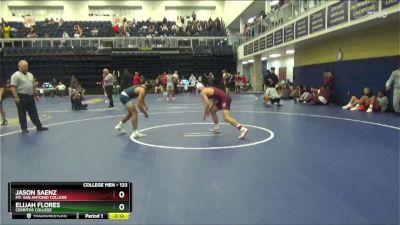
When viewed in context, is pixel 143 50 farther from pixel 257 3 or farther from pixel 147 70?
pixel 257 3

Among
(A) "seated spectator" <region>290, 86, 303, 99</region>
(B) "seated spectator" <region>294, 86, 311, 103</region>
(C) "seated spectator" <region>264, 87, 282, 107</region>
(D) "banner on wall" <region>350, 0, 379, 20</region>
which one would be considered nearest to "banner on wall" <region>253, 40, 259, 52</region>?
(A) "seated spectator" <region>290, 86, 303, 99</region>

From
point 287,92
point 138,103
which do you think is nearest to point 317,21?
point 287,92

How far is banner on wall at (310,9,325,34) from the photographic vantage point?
13641mm

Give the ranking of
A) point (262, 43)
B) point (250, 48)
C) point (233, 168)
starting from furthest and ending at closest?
point (250, 48), point (262, 43), point (233, 168)

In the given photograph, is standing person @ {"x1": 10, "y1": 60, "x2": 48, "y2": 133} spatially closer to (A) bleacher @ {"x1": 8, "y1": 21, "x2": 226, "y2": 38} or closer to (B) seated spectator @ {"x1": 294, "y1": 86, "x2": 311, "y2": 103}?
(B) seated spectator @ {"x1": 294, "y1": 86, "x2": 311, "y2": 103}

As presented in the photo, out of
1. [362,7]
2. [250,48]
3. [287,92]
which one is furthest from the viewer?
[250,48]

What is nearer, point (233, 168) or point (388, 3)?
point (233, 168)

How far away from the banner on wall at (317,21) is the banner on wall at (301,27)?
1.81 ft

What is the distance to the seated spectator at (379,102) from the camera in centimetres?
1235

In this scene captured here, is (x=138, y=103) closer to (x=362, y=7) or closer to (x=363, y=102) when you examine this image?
(x=362, y=7)

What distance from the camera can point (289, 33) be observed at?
675 inches

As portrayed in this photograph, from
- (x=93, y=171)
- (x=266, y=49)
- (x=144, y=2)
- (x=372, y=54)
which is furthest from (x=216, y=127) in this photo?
(x=144, y=2)
